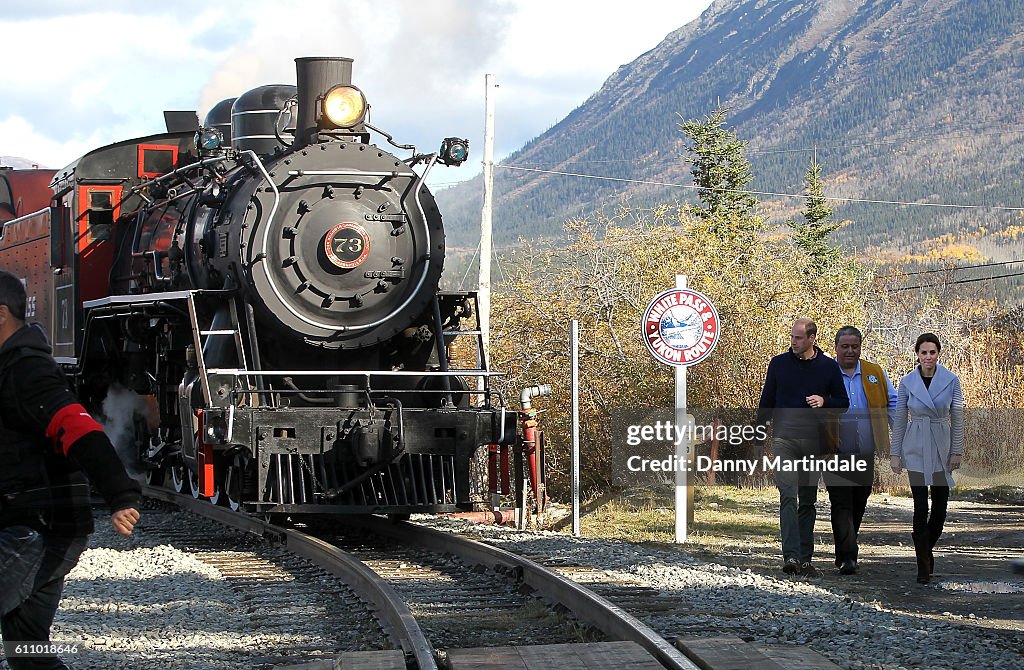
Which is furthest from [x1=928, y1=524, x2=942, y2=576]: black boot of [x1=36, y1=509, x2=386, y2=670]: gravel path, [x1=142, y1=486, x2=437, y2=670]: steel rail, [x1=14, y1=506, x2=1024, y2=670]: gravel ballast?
[x1=36, y1=509, x2=386, y2=670]: gravel path

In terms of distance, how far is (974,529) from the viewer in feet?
41.9

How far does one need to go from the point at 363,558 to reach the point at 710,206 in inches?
1821

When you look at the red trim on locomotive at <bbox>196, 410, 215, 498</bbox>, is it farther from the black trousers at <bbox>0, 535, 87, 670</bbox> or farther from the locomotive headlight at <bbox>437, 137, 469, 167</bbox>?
the black trousers at <bbox>0, 535, 87, 670</bbox>

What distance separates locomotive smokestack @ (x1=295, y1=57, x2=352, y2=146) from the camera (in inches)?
434

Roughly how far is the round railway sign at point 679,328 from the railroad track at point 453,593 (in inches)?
101

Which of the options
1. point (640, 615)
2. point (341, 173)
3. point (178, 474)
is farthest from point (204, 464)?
point (640, 615)

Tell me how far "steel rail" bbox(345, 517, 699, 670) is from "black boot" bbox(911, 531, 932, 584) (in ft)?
9.07

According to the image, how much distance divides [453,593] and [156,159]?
7.59m

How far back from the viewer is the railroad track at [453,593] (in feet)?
21.0

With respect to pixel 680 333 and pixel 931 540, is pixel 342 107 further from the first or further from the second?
pixel 931 540

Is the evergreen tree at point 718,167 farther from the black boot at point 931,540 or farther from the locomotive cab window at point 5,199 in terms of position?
the black boot at point 931,540

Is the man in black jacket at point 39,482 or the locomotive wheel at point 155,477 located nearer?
the man in black jacket at point 39,482

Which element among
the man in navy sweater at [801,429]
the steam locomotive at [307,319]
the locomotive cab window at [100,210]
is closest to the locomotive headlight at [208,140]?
the steam locomotive at [307,319]

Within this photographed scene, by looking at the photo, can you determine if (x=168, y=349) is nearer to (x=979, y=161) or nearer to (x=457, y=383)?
(x=457, y=383)
